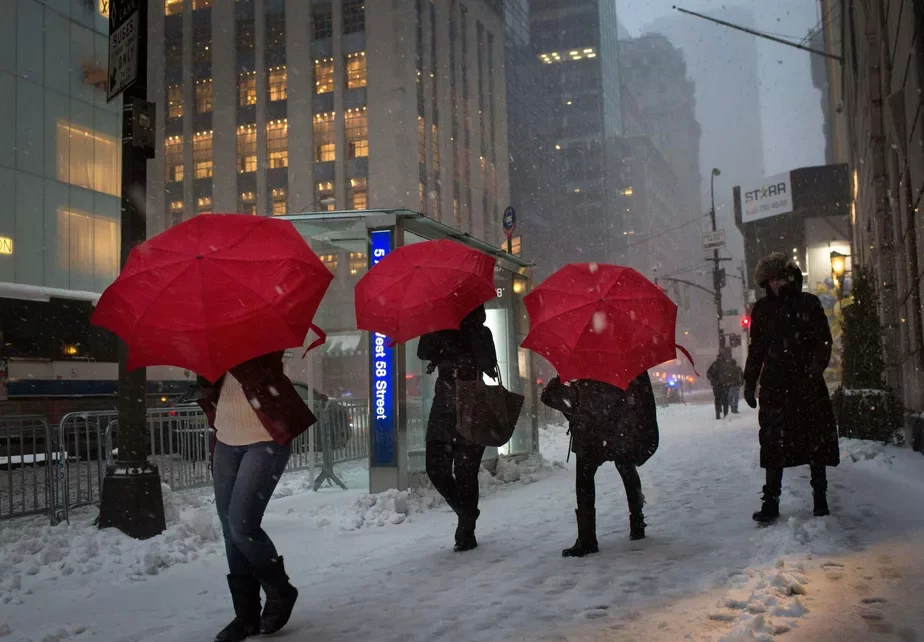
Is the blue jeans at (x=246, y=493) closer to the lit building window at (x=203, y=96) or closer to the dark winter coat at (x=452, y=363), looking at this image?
the dark winter coat at (x=452, y=363)

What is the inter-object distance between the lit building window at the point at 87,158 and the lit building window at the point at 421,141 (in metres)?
21.1

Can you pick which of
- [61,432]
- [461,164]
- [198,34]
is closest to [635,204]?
[461,164]

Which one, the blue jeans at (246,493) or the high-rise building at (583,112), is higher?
the high-rise building at (583,112)

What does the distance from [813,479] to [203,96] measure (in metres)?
56.6

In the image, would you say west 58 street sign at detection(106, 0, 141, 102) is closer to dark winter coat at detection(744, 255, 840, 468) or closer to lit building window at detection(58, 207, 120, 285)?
dark winter coat at detection(744, 255, 840, 468)

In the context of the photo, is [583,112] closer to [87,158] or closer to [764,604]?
[87,158]

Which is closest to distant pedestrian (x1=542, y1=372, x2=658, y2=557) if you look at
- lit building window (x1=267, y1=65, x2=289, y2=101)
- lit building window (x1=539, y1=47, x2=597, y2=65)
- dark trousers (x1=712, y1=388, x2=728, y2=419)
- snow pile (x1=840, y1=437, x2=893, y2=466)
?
snow pile (x1=840, y1=437, x2=893, y2=466)

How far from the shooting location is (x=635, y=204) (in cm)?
15825

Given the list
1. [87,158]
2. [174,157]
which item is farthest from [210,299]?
[174,157]

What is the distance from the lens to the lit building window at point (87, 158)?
112ft

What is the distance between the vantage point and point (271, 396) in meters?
4.32

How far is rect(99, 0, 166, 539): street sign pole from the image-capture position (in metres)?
7.32

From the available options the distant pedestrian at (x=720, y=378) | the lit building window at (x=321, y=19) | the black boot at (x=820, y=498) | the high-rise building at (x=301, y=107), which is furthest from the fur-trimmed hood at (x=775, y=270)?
the lit building window at (x=321, y=19)

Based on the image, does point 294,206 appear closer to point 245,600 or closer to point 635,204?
point 245,600
